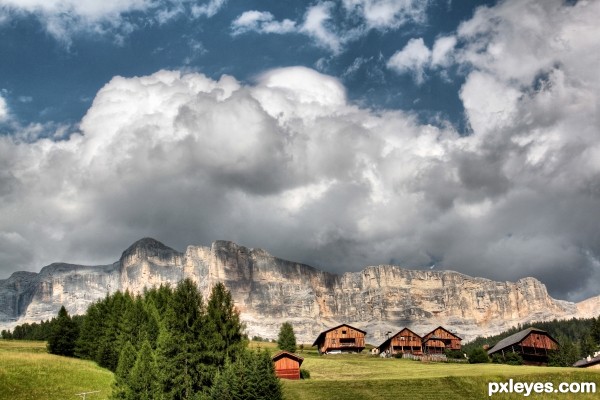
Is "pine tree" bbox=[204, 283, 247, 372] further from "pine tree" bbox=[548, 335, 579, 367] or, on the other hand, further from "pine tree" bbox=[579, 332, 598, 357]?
"pine tree" bbox=[579, 332, 598, 357]

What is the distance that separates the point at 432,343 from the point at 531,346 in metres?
30.8

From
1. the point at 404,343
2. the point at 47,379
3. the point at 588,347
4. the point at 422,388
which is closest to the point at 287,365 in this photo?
the point at 422,388

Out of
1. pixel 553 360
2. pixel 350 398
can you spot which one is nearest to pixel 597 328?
pixel 553 360

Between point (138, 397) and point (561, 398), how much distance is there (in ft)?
120

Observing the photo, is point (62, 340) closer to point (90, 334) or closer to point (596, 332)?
point (90, 334)

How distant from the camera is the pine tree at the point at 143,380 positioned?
47500 millimetres

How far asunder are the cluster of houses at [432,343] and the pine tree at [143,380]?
72783 millimetres

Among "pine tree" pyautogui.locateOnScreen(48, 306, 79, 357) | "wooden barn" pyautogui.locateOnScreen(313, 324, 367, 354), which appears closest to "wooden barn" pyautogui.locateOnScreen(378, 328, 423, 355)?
"wooden barn" pyautogui.locateOnScreen(313, 324, 367, 354)

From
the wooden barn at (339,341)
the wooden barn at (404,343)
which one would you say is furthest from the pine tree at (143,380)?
the wooden barn at (339,341)

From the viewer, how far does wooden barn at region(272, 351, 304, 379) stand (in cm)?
7644

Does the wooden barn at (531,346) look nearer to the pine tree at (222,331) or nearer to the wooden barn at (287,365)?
the wooden barn at (287,365)

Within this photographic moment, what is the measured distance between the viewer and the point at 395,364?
92500mm

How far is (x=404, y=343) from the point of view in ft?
440

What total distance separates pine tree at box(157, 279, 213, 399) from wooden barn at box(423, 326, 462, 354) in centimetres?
9384
